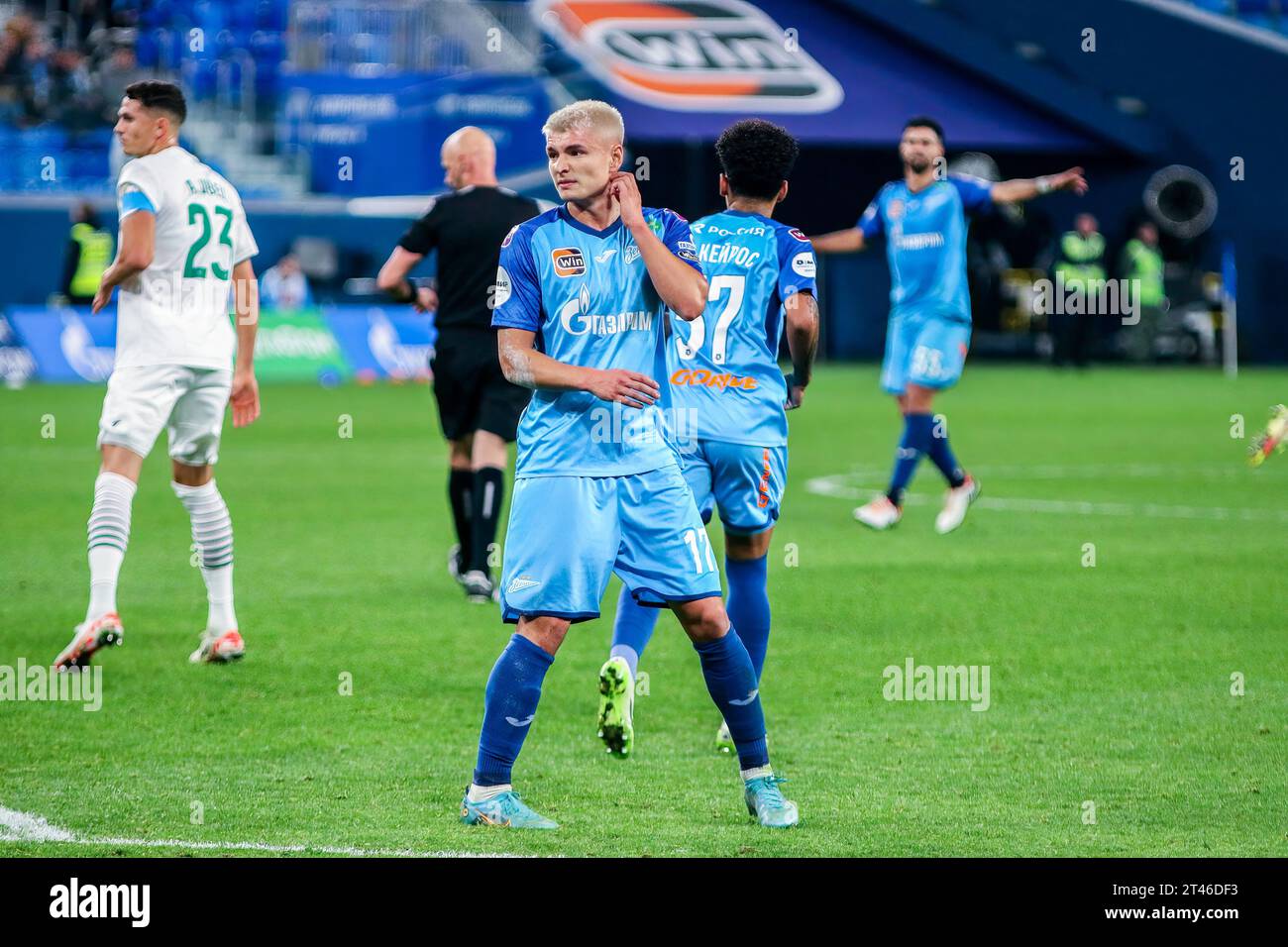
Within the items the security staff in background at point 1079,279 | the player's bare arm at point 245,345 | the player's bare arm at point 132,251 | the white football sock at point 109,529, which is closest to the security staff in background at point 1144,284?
the security staff in background at point 1079,279

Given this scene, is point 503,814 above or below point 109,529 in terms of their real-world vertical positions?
above

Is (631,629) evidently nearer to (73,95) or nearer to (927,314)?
(927,314)

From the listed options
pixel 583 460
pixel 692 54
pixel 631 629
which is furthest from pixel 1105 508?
pixel 692 54

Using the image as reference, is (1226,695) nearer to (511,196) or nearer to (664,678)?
(664,678)

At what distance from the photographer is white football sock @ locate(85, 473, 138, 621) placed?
7.51 meters

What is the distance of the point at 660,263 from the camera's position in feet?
16.7

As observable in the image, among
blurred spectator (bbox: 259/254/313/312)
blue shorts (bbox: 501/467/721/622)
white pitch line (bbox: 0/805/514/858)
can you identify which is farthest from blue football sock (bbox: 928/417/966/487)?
blurred spectator (bbox: 259/254/313/312)

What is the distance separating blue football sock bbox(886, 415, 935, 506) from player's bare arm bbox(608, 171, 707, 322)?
7163mm

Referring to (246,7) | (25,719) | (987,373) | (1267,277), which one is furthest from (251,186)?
(25,719)

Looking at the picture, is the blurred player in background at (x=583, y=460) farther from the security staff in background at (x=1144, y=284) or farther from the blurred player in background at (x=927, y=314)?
the security staff in background at (x=1144, y=284)

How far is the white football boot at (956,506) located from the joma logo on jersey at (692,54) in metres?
19.3

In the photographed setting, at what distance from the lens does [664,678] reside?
301 inches

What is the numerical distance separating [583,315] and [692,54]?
26.9 m
